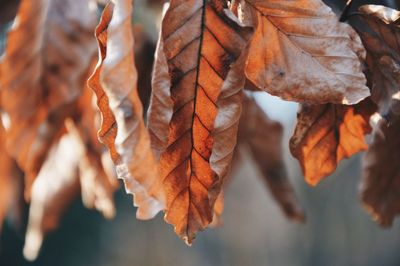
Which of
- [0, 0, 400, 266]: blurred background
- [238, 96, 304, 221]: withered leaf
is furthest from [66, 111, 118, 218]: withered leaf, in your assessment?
[0, 0, 400, 266]: blurred background

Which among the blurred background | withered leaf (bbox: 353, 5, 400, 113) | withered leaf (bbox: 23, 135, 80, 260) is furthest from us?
the blurred background

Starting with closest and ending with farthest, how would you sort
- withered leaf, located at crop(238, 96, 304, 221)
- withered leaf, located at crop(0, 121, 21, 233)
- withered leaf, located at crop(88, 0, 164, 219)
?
withered leaf, located at crop(88, 0, 164, 219)
withered leaf, located at crop(0, 121, 21, 233)
withered leaf, located at crop(238, 96, 304, 221)

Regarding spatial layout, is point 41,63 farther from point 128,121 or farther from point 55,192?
point 55,192

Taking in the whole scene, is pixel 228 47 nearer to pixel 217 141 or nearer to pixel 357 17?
pixel 217 141

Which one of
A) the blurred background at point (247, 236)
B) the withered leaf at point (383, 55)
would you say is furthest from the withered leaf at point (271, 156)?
the blurred background at point (247, 236)

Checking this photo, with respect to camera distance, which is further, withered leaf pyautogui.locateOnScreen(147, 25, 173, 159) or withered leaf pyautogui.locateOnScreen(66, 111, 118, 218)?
withered leaf pyautogui.locateOnScreen(66, 111, 118, 218)

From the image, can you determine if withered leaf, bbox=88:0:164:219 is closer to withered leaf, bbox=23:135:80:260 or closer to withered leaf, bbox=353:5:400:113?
withered leaf, bbox=353:5:400:113

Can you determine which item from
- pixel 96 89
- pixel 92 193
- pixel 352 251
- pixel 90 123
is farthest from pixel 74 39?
pixel 352 251

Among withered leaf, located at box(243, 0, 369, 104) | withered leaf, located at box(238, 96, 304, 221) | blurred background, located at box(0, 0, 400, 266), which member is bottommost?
blurred background, located at box(0, 0, 400, 266)
